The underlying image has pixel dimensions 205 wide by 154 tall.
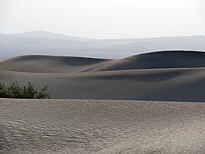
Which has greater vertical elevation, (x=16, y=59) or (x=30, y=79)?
(x=16, y=59)

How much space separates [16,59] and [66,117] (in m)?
39.1

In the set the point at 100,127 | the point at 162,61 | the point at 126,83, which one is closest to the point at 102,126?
the point at 100,127

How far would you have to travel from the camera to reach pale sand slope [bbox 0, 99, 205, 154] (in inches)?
224

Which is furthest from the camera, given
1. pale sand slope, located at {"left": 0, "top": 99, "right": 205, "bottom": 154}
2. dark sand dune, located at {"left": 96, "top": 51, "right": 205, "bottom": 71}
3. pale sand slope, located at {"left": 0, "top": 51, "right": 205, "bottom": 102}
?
dark sand dune, located at {"left": 96, "top": 51, "right": 205, "bottom": 71}

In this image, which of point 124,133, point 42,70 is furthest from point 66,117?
point 42,70

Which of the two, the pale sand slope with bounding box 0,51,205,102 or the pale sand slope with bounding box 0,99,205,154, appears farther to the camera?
the pale sand slope with bounding box 0,51,205,102

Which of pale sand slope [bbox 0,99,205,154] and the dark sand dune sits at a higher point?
the dark sand dune

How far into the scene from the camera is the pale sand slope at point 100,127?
569 centimetres

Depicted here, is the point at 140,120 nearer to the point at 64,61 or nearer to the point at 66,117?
the point at 66,117

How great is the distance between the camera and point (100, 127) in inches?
274

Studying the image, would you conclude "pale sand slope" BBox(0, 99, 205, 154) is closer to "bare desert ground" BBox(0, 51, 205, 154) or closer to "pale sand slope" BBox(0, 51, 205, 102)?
"bare desert ground" BBox(0, 51, 205, 154)

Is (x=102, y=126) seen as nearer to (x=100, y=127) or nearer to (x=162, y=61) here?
(x=100, y=127)

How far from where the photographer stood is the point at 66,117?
7.71 m

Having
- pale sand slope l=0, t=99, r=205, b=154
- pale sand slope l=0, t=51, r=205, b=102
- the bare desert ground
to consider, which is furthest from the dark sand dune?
pale sand slope l=0, t=99, r=205, b=154
